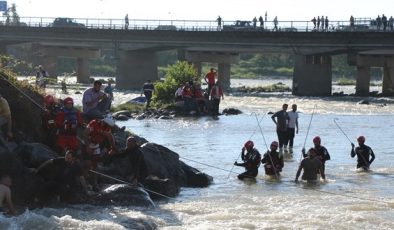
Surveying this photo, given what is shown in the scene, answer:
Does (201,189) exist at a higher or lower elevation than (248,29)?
lower

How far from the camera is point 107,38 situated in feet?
276

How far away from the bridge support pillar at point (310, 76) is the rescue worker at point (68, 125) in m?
55.0

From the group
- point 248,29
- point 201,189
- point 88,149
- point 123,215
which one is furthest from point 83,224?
point 248,29

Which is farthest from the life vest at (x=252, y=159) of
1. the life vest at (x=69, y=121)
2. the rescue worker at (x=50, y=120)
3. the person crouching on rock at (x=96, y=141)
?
the life vest at (x=69, y=121)

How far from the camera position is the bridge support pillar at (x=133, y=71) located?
275 feet

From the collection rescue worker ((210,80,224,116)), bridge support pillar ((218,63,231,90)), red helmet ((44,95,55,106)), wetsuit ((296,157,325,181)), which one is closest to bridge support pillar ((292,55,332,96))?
bridge support pillar ((218,63,231,90))

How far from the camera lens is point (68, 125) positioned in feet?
63.6

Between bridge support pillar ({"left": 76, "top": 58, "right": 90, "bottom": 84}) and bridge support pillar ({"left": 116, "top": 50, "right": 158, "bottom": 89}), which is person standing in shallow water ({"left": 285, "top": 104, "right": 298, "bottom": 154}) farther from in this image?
bridge support pillar ({"left": 76, "top": 58, "right": 90, "bottom": 84})

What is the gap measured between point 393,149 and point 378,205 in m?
13.3

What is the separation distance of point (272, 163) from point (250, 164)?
65cm

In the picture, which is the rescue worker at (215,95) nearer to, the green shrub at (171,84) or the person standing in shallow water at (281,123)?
the green shrub at (171,84)

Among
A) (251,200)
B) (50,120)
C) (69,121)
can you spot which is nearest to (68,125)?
(69,121)

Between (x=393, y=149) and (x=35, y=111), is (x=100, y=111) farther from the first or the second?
(x=393, y=149)

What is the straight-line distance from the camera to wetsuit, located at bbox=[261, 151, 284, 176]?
23.8 meters
